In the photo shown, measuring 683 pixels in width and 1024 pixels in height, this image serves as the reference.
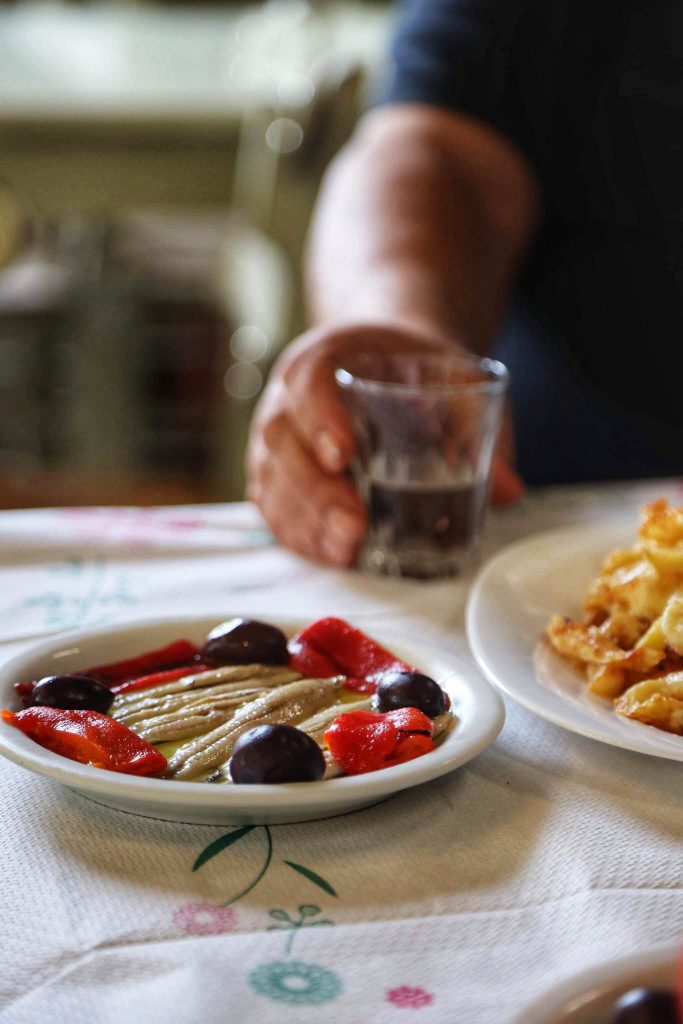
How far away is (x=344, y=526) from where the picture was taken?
98 centimetres

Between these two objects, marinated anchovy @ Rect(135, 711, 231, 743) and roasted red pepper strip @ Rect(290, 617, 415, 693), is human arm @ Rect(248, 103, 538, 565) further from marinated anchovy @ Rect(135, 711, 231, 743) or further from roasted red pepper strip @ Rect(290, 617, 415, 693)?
marinated anchovy @ Rect(135, 711, 231, 743)

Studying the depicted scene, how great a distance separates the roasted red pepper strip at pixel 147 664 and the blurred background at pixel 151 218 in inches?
91.9

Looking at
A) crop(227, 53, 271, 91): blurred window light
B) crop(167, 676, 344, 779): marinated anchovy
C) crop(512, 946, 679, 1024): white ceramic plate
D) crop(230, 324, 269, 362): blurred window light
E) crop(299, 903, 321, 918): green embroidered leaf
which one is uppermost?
crop(512, 946, 679, 1024): white ceramic plate

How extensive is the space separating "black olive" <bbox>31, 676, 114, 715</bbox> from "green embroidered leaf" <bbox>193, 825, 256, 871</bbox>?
99 mm

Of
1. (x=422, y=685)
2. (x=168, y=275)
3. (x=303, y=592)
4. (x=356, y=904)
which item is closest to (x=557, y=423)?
(x=303, y=592)

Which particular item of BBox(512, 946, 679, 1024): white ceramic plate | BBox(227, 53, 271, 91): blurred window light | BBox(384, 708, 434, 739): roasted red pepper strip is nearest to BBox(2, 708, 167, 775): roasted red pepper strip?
BBox(384, 708, 434, 739): roasted red pepper strip

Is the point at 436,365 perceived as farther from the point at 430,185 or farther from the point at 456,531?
the point at 430,185

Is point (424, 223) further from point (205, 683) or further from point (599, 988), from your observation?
point (599, 988)

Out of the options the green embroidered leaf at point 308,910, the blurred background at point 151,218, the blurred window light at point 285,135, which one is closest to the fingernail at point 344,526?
the green embroidered leaf at point 308,910

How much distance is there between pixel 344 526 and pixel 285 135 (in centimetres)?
226

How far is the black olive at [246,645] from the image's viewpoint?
66cm

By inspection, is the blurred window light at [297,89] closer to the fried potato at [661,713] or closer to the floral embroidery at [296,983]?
the fried potato at [661,713]

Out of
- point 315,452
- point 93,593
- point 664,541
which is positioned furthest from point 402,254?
point 664,541

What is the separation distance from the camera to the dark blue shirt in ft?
5.13
